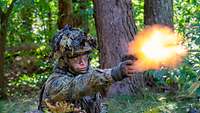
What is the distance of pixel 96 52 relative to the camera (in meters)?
11.0

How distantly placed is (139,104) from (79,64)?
4134mm

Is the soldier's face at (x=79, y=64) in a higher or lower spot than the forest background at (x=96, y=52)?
higher

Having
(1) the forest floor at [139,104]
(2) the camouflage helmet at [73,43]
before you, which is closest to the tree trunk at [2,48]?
(1) the forest floor at [139,104]

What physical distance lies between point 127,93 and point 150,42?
5.38 m

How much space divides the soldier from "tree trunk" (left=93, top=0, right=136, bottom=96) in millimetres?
4301

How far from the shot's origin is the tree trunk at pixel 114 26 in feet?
24.6

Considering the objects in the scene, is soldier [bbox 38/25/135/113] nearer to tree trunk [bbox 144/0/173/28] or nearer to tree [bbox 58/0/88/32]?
tree trunk [bbox 144/0/173/28]

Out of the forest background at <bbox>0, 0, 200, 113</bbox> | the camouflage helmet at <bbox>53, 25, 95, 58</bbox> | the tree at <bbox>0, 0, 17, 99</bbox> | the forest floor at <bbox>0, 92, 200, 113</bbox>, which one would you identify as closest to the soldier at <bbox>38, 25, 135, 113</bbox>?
the camouflage helmet at <bbox>53, 25, 95, 58</bbox>

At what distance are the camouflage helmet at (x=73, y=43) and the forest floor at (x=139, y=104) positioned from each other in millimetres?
3452

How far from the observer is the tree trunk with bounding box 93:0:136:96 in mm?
7496

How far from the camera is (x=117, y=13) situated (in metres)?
7.49

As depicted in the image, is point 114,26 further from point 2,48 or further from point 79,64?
point 79,64

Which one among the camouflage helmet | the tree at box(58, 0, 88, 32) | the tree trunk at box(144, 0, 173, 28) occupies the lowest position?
the tree at box(58, 0, 88, 32)

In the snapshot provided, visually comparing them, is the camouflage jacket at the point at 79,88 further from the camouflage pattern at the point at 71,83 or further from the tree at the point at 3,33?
the tree at the point at 3,33
